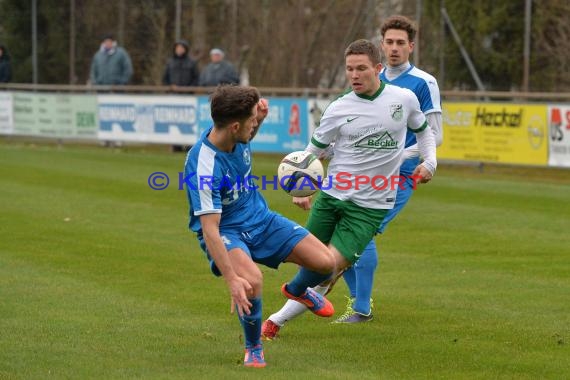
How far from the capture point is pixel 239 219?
6828 mm

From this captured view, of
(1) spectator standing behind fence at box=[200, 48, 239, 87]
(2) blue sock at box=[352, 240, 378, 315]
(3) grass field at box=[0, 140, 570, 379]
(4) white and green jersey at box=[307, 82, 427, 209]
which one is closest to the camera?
(3) grass field at box=[0, 140, 570, 379]

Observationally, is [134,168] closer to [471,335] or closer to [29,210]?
[29,210]

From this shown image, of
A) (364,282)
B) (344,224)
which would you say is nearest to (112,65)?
(364,282)

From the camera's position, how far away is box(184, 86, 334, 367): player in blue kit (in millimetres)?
6496

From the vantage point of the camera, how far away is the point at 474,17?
899 inches

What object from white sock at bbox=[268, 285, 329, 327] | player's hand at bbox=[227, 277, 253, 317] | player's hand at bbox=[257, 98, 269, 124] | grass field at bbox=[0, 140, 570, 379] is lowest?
grass field at bbox=[0, 140, 570, 379]

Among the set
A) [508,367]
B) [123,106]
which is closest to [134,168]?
[123,106]

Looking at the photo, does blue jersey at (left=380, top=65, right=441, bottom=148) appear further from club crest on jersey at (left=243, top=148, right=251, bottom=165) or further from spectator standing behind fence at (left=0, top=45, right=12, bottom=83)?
spectator standing behind fence at (left=0, top=45, right=12, bottom=83)

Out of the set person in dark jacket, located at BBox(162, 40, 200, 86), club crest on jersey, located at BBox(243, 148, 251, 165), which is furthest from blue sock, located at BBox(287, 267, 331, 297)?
person in dark jacket, located at BBox(162, 40, 200, 86)

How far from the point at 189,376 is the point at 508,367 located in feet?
5.87

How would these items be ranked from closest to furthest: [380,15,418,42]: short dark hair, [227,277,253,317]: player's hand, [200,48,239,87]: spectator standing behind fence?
[227,277,253,317]: player's hand
[380,15,418,42]: short dark hair
[200,48,239,87]: spectator standing behind fence

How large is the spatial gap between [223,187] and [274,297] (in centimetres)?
275

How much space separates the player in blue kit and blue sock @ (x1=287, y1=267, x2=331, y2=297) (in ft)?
0.92

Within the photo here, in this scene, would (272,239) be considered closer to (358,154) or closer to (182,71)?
(358,154)
